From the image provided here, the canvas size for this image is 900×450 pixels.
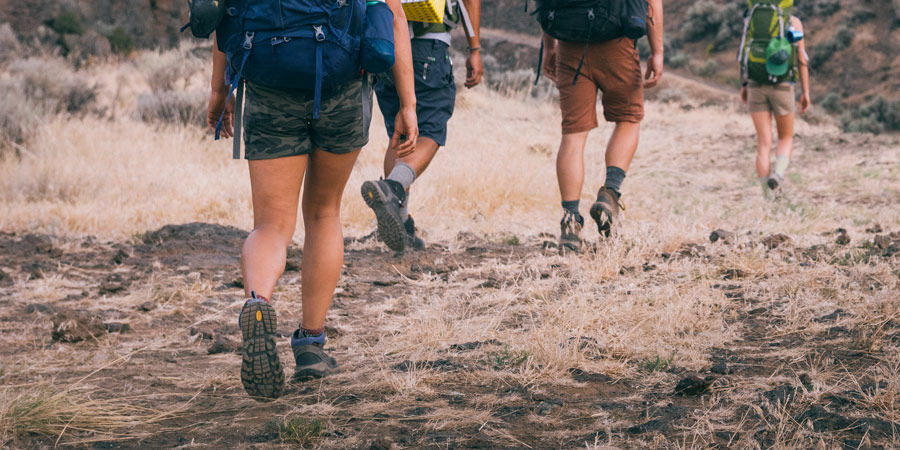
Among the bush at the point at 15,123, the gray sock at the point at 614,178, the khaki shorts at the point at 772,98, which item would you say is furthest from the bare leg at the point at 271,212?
the bush at the point at 15,123

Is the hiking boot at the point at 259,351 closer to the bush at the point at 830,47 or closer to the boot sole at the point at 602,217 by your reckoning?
the boot sole at the point at 602,217

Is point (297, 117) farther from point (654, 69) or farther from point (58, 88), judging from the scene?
point (58, 88)

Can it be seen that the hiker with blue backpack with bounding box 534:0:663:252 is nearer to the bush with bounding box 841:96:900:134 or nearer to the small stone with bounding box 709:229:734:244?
the small stone with bounding box 709:229:734:244

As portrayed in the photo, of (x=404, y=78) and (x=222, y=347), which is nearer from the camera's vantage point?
(x=404, y=78)

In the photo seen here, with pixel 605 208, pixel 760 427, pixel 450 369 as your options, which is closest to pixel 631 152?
pixel 605 208

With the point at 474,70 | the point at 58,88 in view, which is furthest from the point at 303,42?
the point at 58,88

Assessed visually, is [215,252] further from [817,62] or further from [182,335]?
[817,62]

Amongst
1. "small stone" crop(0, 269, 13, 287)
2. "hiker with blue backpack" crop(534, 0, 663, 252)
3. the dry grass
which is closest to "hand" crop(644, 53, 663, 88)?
"hiker with blue backpack" crop(534, 0, 663, 252)

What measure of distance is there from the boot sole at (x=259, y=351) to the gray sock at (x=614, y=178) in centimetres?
289

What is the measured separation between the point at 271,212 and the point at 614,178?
272cm

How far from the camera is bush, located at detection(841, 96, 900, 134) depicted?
63.2ft

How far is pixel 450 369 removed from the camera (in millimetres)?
2912

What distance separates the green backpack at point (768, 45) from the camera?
22.3 ft

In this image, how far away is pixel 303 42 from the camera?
2.45m
